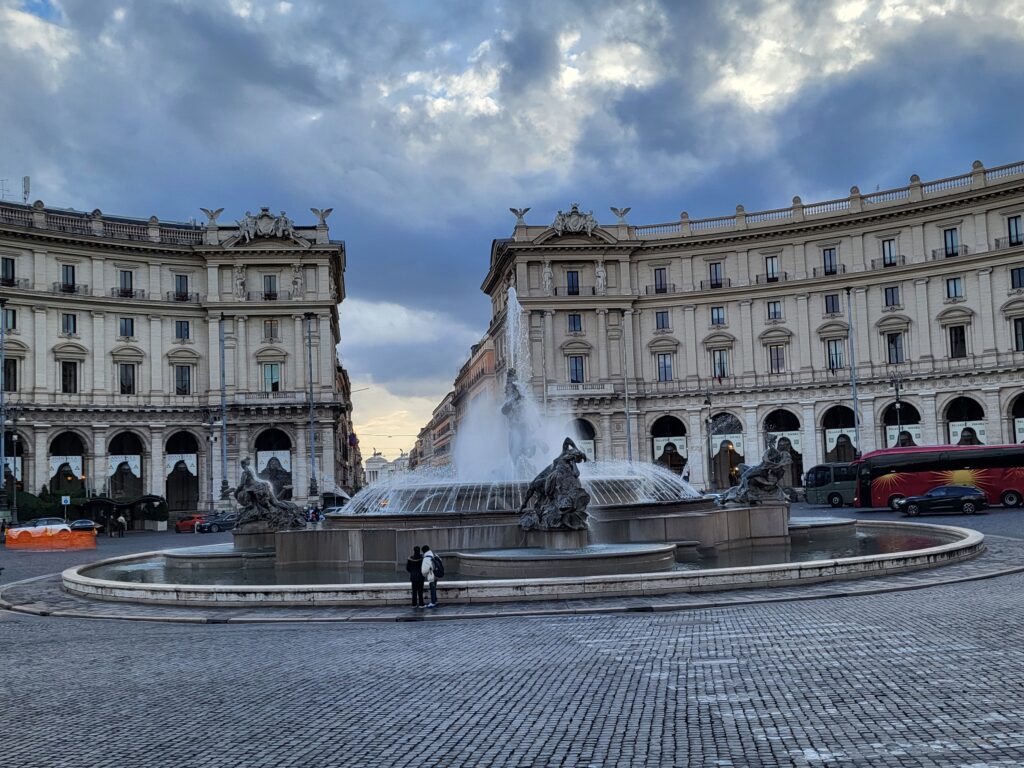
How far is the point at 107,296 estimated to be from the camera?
65.4 meters

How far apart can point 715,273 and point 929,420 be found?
18.9 metres

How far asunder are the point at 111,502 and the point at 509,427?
2890 centimetres

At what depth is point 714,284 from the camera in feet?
240

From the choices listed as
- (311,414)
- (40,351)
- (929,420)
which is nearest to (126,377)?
(40,351)

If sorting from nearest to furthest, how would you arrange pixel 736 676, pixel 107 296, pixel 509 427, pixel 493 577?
1. pixel 736 676
2. pixel 493 577
3. pixel 509 427
4. pixel 107 296

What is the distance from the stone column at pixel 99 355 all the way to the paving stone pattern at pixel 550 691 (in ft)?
180

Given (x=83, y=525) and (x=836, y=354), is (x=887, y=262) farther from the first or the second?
(x=83, y=525)

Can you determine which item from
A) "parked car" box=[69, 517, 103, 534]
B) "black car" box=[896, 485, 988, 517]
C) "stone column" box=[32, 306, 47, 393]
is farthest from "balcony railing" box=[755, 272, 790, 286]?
"stone column" box=[32, 306, 47, 393]

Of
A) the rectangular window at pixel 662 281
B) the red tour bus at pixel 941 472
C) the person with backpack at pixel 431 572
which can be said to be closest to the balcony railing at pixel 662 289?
the rectangular window at pixel 662 281

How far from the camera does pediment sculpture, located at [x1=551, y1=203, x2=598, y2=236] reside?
73.7m

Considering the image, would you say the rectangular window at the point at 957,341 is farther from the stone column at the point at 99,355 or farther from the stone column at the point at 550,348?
the stone column at the point at 99,355

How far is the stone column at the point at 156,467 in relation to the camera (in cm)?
6538

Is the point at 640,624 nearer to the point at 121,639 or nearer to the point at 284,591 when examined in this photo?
the point at 284,591

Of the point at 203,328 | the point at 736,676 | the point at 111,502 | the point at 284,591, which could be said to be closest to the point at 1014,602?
the point at 736,676
